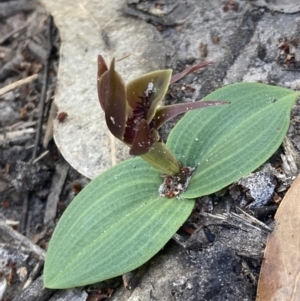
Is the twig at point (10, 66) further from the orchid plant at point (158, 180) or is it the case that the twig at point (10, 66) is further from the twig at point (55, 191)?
the orchid plant at point (158, 180)

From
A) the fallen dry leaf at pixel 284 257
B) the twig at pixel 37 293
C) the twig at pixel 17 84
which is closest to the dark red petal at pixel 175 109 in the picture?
the fallen dry leaf at pixel 284 257

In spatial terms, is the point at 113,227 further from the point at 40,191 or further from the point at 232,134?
the point at 40,191

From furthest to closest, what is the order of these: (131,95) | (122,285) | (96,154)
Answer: (96,154) → (122,285) → (131,95)

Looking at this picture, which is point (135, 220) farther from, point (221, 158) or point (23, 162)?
point (23, 162)

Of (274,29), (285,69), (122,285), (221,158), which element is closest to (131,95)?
(221,158)

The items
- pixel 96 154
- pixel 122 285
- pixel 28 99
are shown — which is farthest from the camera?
pixel 28 99

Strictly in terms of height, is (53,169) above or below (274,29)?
below
